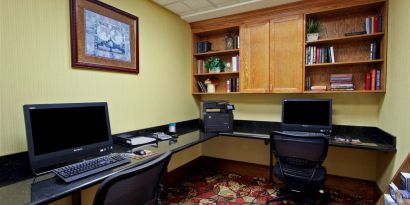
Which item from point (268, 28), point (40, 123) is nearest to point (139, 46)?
point (40, 123)

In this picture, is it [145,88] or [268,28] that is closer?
[145,88]

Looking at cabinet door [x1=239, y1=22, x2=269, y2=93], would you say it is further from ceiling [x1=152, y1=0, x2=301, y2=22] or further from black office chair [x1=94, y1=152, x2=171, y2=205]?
black office chair [x1=94, y1=152, x2=171, y2=205]

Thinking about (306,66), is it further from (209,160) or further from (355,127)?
(209,160)

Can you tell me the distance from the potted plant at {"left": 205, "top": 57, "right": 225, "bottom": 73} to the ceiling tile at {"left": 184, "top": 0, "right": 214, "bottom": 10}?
81 cm

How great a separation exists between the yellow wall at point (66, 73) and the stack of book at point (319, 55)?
6.00 ft

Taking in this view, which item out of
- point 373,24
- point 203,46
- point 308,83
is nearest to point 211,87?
point 203,46

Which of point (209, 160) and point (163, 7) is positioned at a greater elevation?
point (163, 7)

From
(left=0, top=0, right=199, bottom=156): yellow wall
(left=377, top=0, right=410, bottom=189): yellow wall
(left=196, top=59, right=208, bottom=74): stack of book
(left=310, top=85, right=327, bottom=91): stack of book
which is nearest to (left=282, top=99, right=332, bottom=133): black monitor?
(left=310, top=85, right=327, bottom=91): stack of book

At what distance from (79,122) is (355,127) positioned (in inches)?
122

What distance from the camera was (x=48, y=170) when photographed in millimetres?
1495

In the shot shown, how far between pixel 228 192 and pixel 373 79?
86.4 inches

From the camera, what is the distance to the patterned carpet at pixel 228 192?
2.53m

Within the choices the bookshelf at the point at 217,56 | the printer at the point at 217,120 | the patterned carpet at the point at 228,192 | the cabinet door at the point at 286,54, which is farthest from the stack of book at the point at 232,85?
the patterned carpet at the point at 228,192

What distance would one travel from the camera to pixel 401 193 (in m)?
1.36
